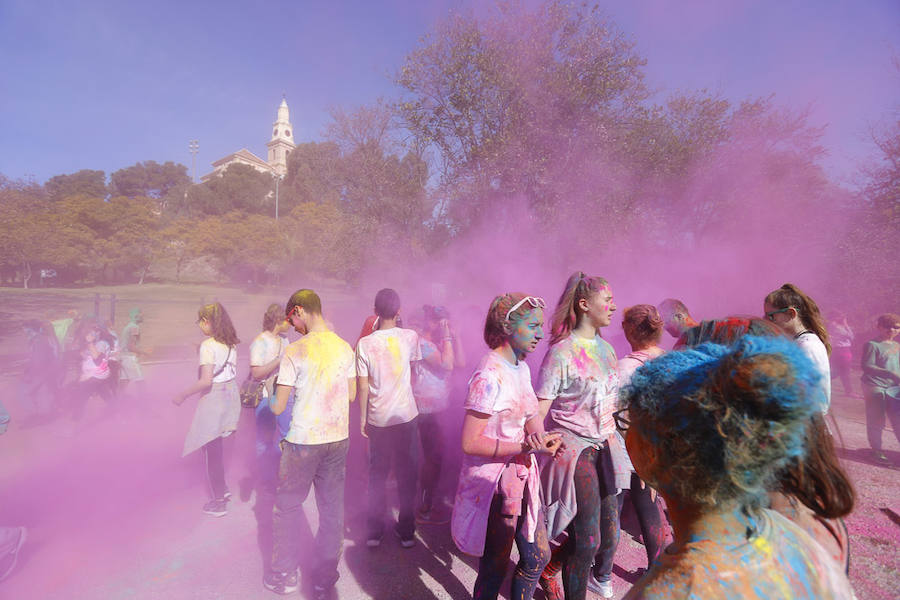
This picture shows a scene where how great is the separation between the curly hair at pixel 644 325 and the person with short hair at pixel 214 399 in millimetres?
3243

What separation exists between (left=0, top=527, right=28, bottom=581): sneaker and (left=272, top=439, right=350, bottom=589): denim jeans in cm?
180

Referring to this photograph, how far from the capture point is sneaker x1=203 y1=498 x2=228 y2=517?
366 cm

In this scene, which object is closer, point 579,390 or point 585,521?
point 585,521

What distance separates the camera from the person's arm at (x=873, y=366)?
4.97m

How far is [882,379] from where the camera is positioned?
504cm

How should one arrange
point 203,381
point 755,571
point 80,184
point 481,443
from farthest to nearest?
point 80,184 → point 203,381 → point 481,443 → point 755,571

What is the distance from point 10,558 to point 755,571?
4268 millimetres

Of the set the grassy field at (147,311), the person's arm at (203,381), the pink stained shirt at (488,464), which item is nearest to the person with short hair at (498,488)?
the pink stained shirt at (488,464)

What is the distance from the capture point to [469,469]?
6.68 ft

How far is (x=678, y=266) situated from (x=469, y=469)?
393 inches

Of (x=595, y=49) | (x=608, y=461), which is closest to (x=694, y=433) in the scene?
(x=608, y=461)

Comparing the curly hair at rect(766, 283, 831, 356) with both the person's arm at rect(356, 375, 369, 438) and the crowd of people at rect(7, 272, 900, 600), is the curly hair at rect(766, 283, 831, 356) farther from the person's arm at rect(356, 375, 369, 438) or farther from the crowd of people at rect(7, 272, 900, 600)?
the person's arm at rect(356, 375, 369, 438)

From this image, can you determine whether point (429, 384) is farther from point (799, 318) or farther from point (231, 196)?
point (231, 196)

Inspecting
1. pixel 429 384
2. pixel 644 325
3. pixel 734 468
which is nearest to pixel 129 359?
pixel 429 384
